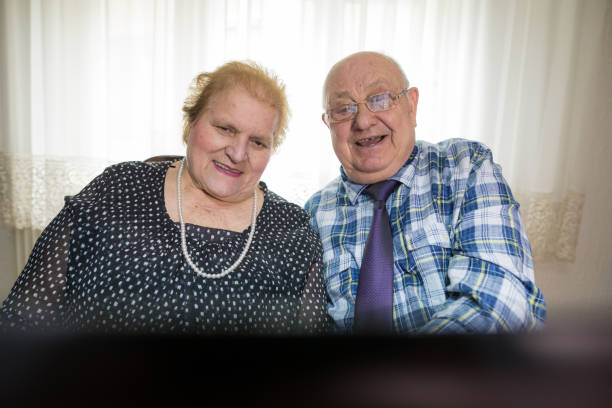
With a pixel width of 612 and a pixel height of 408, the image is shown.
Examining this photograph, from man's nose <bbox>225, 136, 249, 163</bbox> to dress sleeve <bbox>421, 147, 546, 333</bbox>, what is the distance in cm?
72

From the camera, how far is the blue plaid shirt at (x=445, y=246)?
1017 mm

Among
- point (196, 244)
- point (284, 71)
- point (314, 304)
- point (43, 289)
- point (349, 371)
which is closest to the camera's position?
point (349, 371)

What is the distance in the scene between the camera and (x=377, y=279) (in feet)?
3.85

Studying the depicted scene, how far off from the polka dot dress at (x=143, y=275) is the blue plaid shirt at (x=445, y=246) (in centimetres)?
21

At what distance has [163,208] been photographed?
1.14 metres

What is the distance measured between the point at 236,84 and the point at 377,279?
2.49 feet

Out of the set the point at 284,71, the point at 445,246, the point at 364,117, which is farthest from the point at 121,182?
the point at 284,71

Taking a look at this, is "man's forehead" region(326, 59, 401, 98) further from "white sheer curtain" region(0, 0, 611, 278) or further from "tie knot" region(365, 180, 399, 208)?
"white sheer curtain" region(0, 0, 611, 278)

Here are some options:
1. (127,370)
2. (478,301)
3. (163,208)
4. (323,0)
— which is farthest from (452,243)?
(323,0)

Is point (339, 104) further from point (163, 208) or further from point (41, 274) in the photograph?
point (41, 274)

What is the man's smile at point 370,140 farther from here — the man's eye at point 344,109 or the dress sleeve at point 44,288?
the dress sleeve at point 44,288

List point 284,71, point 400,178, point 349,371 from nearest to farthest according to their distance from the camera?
point 349,371, point 400,178, point 284,71

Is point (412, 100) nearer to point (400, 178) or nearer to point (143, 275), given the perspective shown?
point (400, 178)

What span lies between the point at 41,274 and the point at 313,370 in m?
1.09
